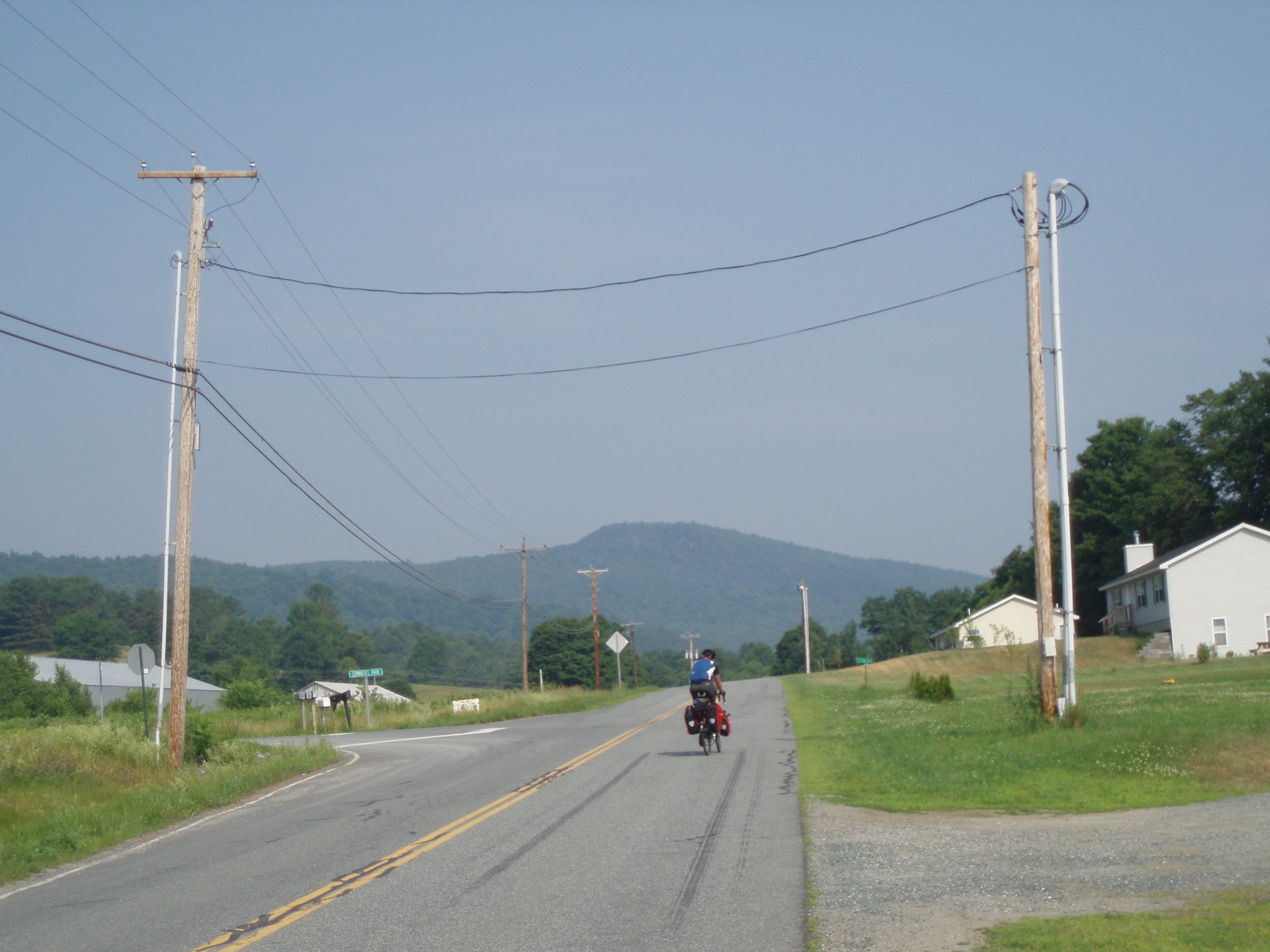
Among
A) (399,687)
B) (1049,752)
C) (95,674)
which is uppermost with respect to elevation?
(1049,752)

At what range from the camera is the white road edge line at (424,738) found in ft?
97.0

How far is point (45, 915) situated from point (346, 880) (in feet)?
8.25

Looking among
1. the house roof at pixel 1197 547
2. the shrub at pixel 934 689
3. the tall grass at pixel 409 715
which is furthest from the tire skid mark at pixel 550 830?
the house roof at pixel 1197 547

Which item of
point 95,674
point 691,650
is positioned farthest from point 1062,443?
point 95,674

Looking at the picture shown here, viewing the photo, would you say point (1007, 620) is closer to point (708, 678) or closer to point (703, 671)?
point (708, 678)

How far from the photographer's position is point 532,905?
335 inches

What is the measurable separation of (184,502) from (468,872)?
523 inches

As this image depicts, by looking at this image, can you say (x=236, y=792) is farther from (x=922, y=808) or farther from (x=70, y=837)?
(x=922, y=808)

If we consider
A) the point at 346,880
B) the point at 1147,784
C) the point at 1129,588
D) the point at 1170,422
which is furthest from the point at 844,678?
the point at 346,880

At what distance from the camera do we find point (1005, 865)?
30.5 ft

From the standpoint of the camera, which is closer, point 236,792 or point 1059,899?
point 1059,899

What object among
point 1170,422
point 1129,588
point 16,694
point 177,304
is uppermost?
point 1170,422

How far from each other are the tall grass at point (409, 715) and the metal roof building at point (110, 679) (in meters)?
37.9

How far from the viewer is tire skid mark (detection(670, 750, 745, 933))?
815 cm
